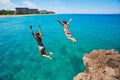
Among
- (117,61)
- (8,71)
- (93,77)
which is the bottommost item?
(8,71)

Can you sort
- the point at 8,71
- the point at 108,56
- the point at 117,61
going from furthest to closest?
the point at 8,71
the point at 108,56
the point at 117,61

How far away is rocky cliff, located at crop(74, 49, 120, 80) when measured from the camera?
13.2 m

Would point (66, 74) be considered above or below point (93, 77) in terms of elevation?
below

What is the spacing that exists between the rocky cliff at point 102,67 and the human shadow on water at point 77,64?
2.93 meters

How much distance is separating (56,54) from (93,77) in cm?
1264

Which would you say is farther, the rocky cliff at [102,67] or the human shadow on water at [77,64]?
the human shadow on water at [77,64]

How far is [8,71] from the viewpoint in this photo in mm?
19859

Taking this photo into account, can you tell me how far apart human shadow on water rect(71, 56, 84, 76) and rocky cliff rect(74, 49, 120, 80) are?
2.93m

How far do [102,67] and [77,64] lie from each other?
712 cm

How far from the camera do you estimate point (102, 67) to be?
46.6 feet

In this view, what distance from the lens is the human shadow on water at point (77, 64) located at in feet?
63.9

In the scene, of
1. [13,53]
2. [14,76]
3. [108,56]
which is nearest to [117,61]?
[108,56]

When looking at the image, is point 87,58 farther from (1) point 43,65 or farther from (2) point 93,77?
(1) point 43,65

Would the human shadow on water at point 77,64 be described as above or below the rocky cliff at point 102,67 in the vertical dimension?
below
